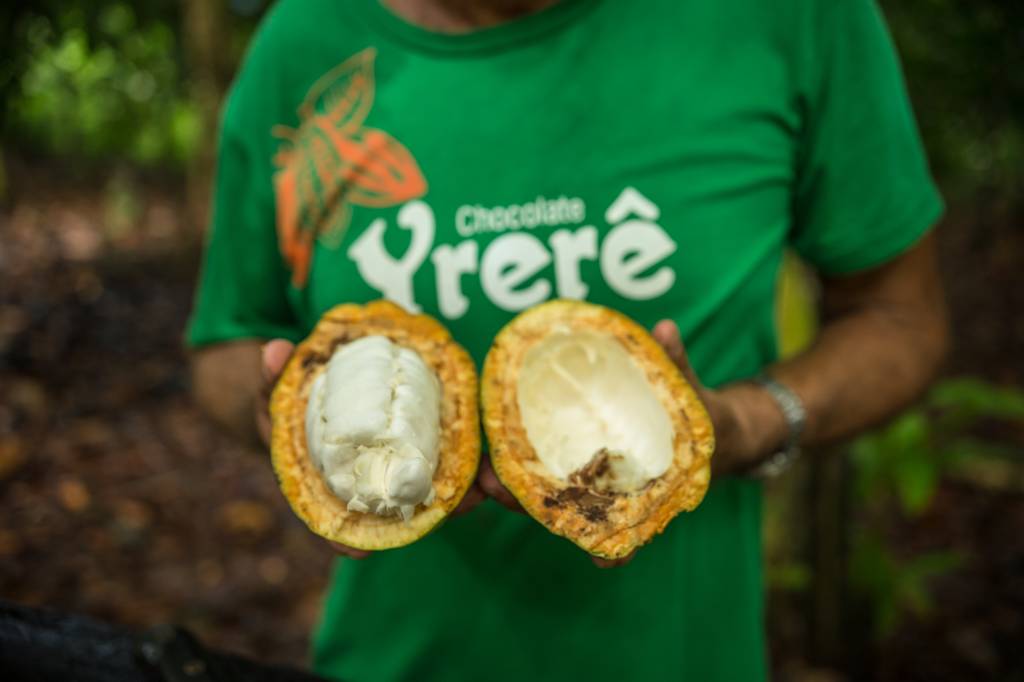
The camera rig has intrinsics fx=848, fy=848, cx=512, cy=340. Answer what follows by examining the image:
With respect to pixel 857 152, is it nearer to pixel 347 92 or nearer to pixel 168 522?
pixel 347 92

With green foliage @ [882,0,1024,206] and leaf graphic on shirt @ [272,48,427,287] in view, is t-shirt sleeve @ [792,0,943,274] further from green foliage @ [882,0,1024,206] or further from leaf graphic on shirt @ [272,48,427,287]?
green foliage @ [882,0,1024,206]

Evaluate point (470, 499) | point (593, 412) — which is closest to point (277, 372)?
point (470, 499)

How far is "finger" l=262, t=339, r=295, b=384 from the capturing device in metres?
0.95

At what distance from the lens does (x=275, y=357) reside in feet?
3.12

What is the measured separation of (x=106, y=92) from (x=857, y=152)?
249 inches

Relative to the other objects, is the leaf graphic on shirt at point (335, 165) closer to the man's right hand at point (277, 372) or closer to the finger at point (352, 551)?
the man's right hand at point (277, 372)

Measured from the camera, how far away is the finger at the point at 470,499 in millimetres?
930

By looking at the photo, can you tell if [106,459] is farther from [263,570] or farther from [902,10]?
[902,10]

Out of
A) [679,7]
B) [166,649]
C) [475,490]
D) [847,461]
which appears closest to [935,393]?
[847,461]

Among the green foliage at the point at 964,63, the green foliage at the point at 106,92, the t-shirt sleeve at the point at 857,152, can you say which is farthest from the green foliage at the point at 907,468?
the green foliage at the point at 106,92

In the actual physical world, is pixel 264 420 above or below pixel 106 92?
above

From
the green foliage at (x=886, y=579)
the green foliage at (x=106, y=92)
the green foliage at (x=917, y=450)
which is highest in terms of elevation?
the green foliage at (x=106, y=92)

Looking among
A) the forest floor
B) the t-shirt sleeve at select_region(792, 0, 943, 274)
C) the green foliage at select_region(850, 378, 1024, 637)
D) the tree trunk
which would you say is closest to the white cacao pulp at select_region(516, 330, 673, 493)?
the t-shirt sleeve at select_region(792, 0, 943, 274)

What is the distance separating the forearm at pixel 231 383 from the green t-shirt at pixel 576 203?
0.45ft
